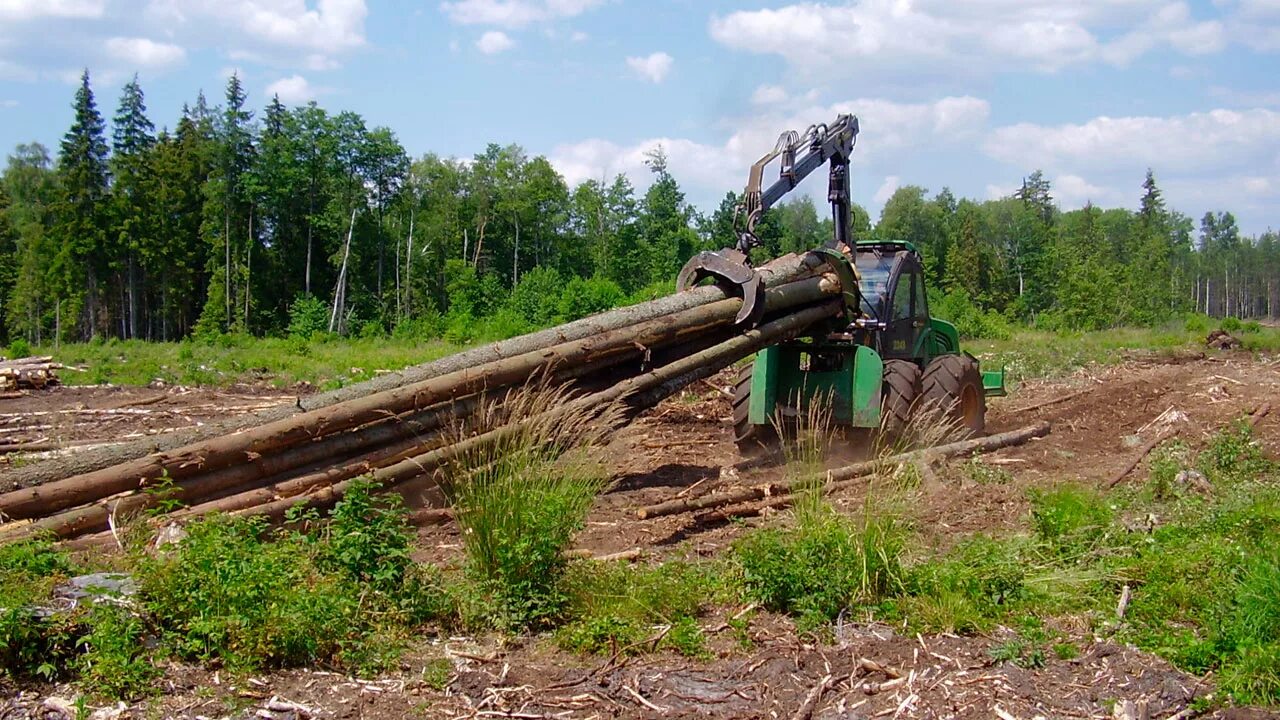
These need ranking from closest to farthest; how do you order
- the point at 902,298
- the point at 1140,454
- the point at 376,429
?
1. the point at 376,429
2. the point at 1140,454
3. the point at 902,298

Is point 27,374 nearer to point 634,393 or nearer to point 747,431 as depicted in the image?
point 747,431

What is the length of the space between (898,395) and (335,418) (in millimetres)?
6098

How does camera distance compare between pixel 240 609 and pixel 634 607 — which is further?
pixel 634 607

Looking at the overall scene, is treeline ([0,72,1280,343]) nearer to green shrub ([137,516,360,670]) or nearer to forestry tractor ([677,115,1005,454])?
forestry tractor ([677,115,1005,454])

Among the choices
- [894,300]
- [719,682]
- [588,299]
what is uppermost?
[588,299]

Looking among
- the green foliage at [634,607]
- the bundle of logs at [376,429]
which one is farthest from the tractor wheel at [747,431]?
the green foliage at [634,607]

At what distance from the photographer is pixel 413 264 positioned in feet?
202

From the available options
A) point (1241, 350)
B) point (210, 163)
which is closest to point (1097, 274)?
point (1241, 350)

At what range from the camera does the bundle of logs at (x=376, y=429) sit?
6.84m

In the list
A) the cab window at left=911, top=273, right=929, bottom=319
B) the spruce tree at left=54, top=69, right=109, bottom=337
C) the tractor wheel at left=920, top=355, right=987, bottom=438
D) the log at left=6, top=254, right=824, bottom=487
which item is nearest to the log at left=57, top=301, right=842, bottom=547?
the log at left=6, top=254, right=824, bottom=487

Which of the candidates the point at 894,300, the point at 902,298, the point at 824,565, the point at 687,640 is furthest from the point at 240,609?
the point at 902,298

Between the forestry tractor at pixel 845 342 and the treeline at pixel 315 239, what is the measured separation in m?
28.4

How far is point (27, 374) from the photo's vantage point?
21.8 m

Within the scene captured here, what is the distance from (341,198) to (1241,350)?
140ft
